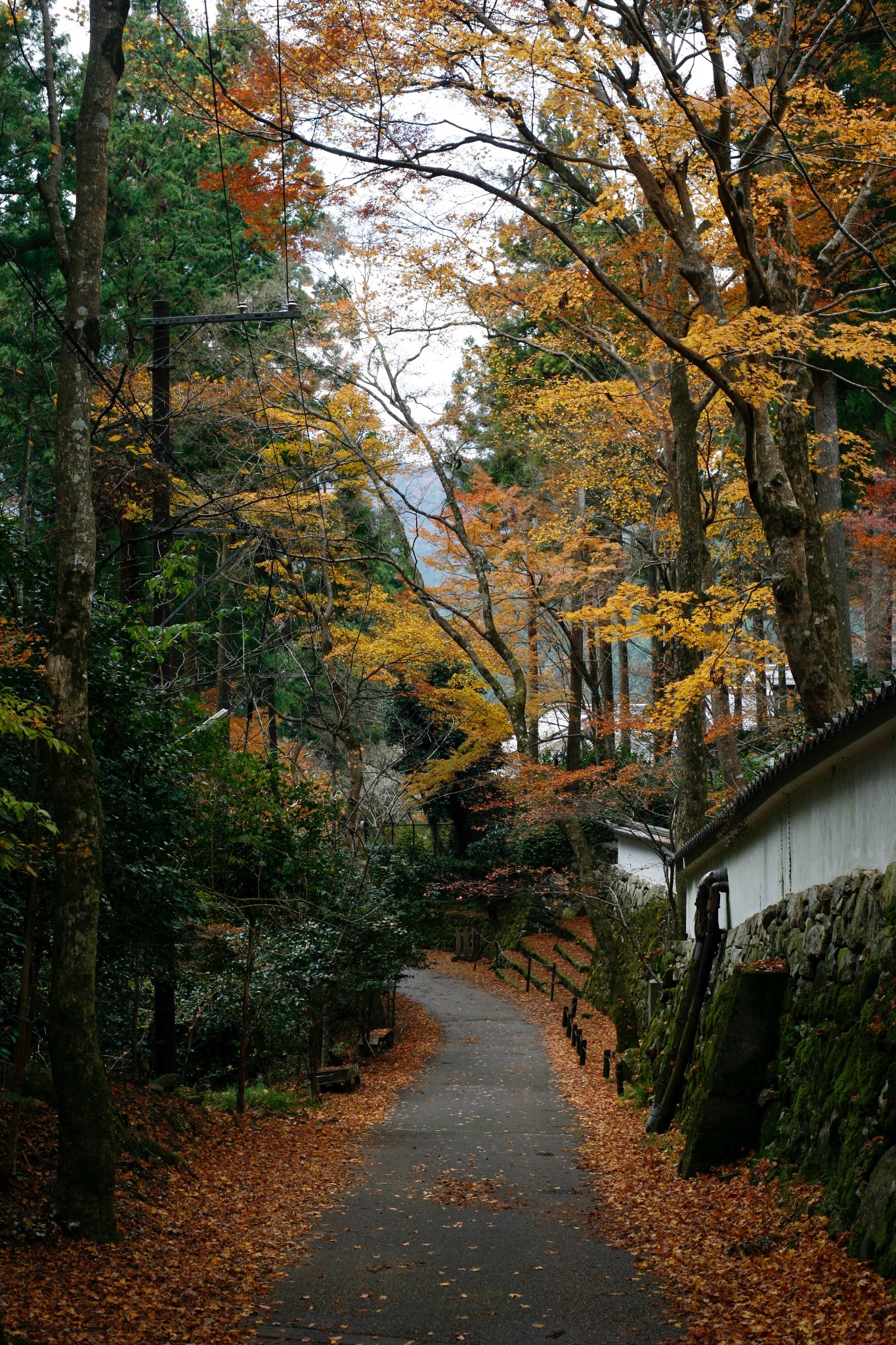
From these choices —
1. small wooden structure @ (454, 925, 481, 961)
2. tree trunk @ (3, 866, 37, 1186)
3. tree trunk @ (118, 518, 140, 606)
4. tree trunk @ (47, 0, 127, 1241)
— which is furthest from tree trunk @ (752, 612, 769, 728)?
tree trunk @ (3, 866, 37, 1186)

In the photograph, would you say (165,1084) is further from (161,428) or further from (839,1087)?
(161,428)

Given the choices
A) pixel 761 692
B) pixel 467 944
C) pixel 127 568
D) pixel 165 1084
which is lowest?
pixel 467 944

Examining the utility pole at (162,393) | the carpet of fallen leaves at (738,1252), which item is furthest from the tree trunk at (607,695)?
the carpet of fallen leaves at (738,1252)

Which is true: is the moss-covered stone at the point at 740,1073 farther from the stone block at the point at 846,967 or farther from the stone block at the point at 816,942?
the stone block at the point at 846,967

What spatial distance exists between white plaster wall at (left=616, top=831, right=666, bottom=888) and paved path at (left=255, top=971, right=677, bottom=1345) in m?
7.76

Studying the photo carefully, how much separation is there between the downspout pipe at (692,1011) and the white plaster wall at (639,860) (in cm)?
707

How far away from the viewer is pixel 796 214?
45.2 feet

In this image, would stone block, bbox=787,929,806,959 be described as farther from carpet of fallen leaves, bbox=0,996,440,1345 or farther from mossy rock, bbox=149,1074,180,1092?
mossy rock, bbox=149,1074,180,1092

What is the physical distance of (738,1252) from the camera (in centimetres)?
564

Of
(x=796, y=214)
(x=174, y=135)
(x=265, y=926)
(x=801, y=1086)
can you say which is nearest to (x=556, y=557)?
(x=796, y=214)

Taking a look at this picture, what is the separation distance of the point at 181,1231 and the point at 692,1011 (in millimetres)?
5214

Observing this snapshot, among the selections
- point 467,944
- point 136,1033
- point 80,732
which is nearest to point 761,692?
point 467,944

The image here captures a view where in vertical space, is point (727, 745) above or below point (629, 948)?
above

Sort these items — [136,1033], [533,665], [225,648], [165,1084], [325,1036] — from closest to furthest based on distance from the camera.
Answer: [136,1033], [165,1084], [325,1036], [225,648], [533,665]
